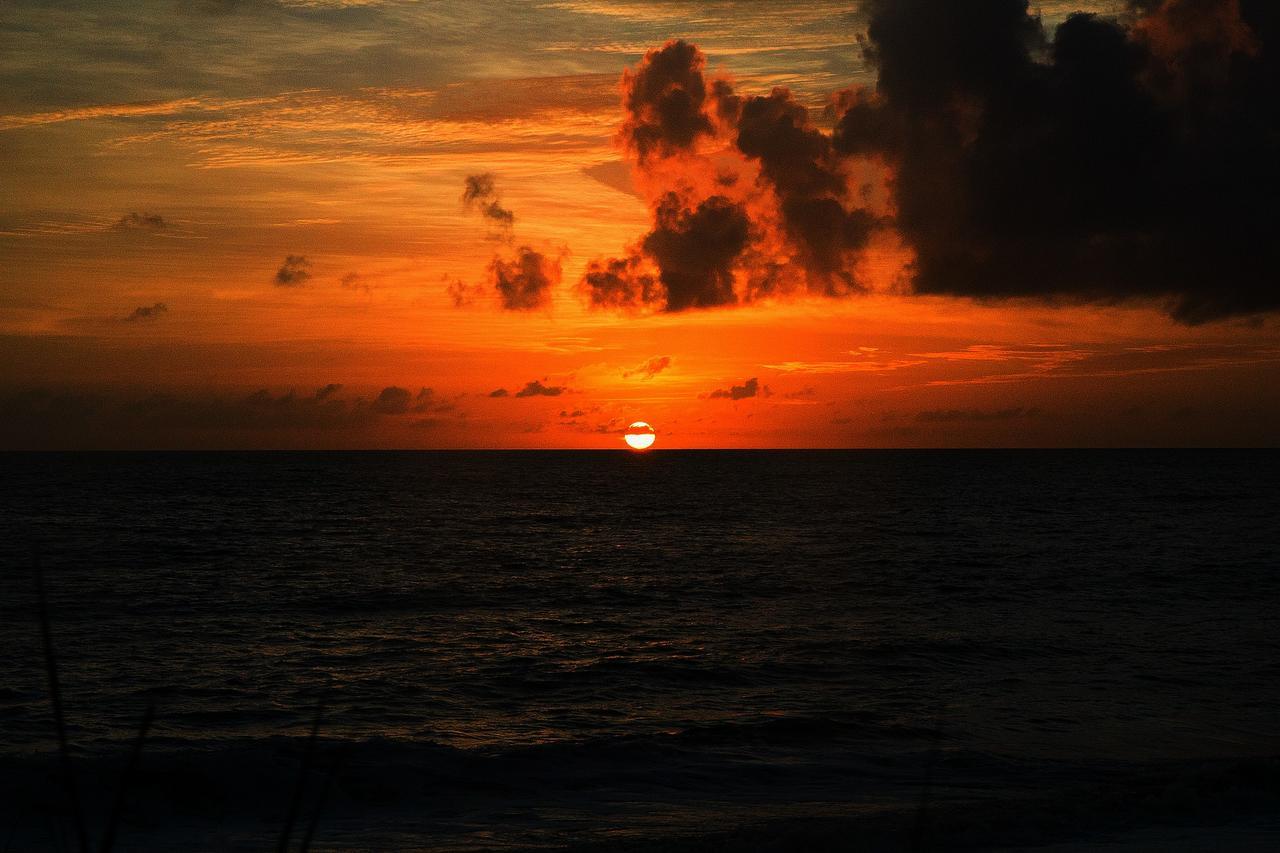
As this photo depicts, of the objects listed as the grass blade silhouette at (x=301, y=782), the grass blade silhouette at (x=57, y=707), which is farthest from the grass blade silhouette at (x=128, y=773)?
the grass blade silhouette at (x=301, y=782)

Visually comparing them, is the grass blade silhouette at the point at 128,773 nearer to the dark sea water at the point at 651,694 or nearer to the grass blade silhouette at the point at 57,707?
the grass blade silhouette at the point at 57,707

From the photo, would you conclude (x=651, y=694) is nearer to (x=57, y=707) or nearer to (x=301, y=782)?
→ (x=301, y=782)

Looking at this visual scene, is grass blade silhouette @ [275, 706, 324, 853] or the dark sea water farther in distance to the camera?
the dark sea water

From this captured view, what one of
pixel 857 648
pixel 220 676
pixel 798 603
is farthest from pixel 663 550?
pixel 220 676

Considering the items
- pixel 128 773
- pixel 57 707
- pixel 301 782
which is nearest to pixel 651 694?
pixel 301 782

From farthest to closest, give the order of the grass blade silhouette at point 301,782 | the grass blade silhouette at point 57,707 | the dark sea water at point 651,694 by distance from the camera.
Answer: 1. the dark sea water at point 651,694
2. the grass blade silhouette at point 301,782
3. the grass blade silhouette at point 57,707

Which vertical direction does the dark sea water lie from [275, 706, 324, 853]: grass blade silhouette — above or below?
below

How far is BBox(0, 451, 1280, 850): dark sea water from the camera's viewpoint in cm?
1345

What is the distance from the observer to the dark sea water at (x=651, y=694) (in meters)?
13.5

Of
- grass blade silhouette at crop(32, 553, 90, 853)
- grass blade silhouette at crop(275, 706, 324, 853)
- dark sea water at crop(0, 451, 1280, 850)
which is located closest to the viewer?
grass blade silhouette at crop(32, 553, 90, 853)

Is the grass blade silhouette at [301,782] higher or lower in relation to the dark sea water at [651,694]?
higher

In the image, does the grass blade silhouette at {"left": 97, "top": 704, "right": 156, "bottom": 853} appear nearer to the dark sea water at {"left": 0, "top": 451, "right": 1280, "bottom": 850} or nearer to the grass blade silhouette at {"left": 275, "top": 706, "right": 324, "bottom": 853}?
the grass blade silhouette at {"left": 275, "top": 706, "right": 324, "bottom": 853}

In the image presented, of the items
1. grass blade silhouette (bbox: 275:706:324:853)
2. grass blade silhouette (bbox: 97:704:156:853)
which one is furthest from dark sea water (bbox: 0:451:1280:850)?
grass blade silhouette (bbox: 97:704:156:853)

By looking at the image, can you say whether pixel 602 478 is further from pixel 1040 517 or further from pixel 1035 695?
→ pixel 1035 695
